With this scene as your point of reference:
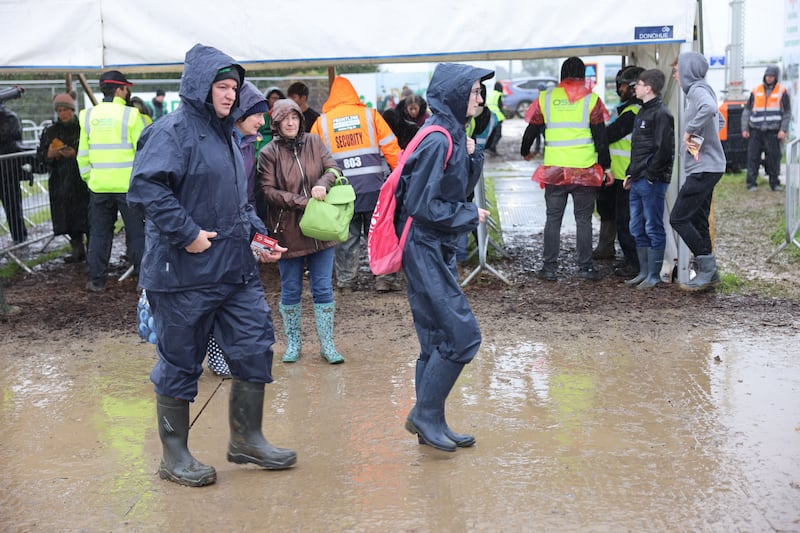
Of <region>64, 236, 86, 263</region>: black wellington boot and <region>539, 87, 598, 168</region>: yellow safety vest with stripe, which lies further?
<region>64, 236, 86, 263</region>: black wellington boot

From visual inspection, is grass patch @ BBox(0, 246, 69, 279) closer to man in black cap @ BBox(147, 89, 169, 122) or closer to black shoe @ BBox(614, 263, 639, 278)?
black shoe @ BBox(614, 263, 639, 278)

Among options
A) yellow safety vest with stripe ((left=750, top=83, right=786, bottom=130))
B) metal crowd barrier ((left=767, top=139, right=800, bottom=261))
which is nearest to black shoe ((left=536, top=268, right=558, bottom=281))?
metal crowd barrier ((left=767, top=139, right=800, bottom=261))

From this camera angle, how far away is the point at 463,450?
15.7 ft

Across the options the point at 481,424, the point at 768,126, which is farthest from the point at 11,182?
the point at 768,126

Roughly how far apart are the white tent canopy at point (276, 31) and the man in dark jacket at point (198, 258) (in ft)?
12.8

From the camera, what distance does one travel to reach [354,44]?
8195 mm

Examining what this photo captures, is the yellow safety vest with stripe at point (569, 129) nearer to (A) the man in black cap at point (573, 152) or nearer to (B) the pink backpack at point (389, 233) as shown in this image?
(A) the man in black cap at point (573, 152)

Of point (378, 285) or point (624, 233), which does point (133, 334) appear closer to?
point (378, 285)

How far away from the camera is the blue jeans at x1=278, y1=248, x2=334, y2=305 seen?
6520mm

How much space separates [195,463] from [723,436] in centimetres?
269

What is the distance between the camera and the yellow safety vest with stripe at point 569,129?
8711 mm

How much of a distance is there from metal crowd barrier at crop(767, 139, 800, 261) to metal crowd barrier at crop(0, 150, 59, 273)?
7952 mm

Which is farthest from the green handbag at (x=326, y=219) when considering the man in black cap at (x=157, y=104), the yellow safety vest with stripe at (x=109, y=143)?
the man in black cap at (x=157, y=104)

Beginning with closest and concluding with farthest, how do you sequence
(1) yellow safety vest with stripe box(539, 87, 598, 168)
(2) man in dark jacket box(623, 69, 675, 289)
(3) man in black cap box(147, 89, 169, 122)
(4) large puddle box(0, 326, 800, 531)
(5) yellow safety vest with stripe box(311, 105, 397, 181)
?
1. (4) large puddle box(0, 326, 800, 531)
2. (2) man in dark jacket box(623, 69, 675, 289)
3. (5) yellow safety vest with stripe box(311, 105, 397, 181)
4. (1) yellow safety vest with stripe box(539, 87, 598, 168)
5. (3) man in black cap box(147, 89, 169, 122)
